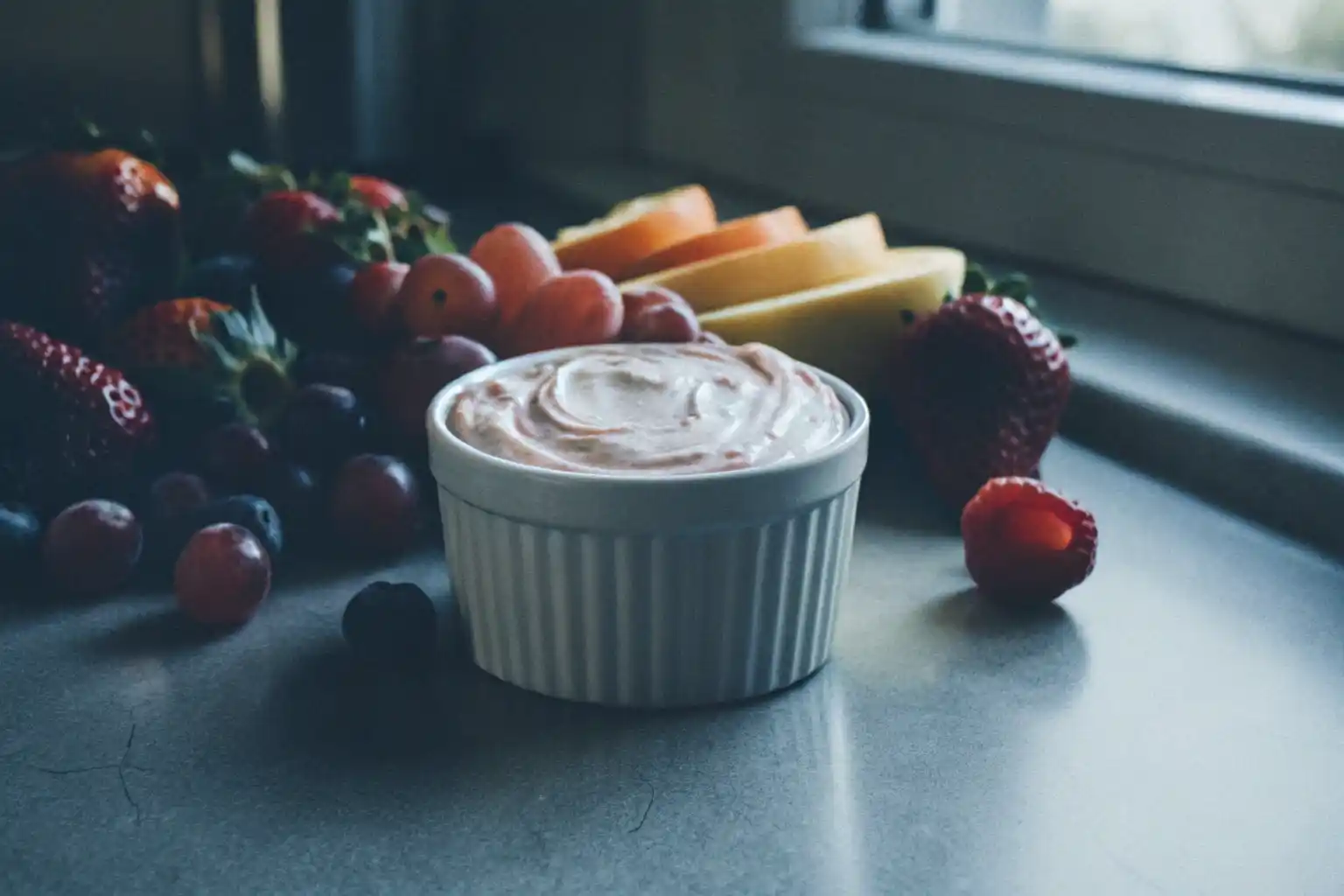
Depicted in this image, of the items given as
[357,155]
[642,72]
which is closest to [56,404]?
[357,155]

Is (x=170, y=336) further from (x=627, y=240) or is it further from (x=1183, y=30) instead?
(x=1183, y=30)

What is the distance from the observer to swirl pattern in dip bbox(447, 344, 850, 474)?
0.65 metres

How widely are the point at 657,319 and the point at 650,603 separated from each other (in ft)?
0.82

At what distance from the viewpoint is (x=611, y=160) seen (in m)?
1.95

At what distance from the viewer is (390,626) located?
684 mm

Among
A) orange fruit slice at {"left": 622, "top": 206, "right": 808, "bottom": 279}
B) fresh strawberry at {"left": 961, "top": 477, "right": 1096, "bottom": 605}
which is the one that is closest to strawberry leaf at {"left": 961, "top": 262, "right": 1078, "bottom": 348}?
orange fruit slice at {"left": 622, "top": 206, "right": 808, "bottom": 279}

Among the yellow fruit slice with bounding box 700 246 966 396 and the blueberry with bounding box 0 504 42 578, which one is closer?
the blueberry with bounding box 0 504 42 578

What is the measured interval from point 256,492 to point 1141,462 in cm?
57

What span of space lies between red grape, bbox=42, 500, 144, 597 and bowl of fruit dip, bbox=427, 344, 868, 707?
0.62 ft

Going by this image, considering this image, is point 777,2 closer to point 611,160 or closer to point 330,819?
point 611,160

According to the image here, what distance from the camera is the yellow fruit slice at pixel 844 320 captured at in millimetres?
935

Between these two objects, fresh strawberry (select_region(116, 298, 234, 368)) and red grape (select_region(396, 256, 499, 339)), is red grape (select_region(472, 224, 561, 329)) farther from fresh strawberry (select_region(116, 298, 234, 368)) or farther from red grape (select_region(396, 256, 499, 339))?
fresh strawberry (select_region(116, 298, 234, 368))

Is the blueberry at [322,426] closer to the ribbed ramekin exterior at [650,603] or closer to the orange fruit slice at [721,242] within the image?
the ribbed ramekin exterior at [650,603]

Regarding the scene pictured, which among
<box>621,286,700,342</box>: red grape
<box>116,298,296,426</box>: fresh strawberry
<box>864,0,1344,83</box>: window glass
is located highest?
<box>864,0,1344,83</box>: window glass
